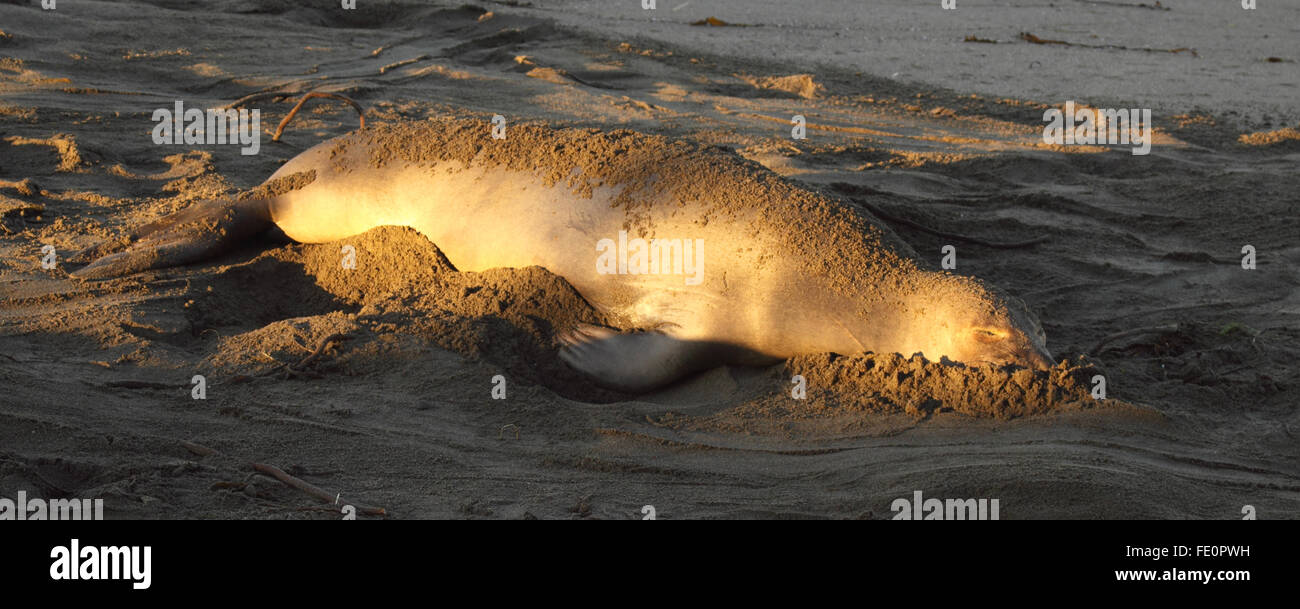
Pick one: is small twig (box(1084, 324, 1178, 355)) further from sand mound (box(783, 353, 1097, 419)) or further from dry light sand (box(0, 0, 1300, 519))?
sand mound (box(783, 353, 1097, 419))

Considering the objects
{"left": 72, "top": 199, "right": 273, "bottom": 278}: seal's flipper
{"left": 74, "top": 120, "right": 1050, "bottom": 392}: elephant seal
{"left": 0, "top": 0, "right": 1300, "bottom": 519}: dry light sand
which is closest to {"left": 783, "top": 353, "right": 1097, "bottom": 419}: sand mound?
{"left": 0, "top": 0, "right": 1300, "bottom": 519}: dry light sand

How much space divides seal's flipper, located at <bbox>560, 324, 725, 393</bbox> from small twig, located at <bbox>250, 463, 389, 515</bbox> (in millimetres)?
1619

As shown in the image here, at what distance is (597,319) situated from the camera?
5195mm

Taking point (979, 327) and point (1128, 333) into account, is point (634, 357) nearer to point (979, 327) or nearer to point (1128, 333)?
point (979, 327)

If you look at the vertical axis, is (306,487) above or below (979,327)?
below

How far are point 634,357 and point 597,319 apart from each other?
0.42 m

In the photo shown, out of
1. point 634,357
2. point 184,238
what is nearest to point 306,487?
point 634,357

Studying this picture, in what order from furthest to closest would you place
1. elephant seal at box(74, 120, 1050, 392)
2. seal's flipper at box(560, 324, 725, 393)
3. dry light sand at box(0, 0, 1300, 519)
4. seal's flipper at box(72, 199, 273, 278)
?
seal's flipper at box(72, 199, 273, 278), seal's flipper at box(560, 324, 725, 393), elephant seal at box(74, 120, 1050, 392), dry light sand at box(0, 0, 1300, 519)

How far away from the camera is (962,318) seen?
4.39 metres

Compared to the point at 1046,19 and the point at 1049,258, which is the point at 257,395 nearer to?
the point at 1049,258

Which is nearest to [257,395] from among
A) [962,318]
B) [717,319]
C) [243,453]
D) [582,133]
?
[243,453]

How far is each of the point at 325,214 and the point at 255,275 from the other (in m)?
0.56

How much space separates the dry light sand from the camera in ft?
11.7
